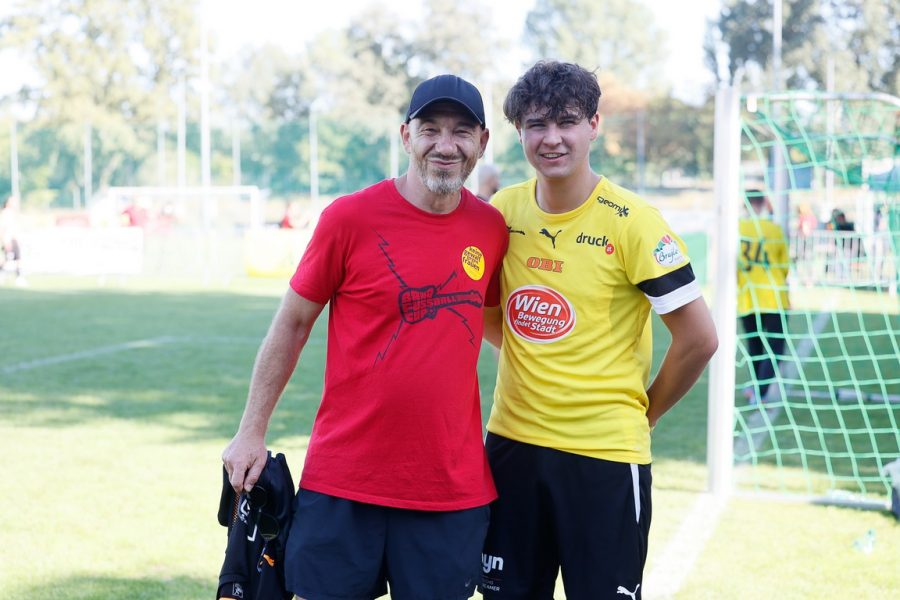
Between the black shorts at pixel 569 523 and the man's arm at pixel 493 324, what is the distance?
0.40 meters

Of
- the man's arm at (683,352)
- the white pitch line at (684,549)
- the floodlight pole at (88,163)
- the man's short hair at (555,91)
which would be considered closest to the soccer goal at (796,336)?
the white pitch line at (684,549)

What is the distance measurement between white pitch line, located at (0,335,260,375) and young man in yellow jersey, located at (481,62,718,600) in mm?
8890

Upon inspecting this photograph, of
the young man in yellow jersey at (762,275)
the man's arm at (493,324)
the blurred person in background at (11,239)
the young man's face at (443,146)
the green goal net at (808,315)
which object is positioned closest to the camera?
the young man's face at (443,146)

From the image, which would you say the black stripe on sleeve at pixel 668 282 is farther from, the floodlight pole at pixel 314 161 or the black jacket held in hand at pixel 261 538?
the floodlight pole at pixel 314 161

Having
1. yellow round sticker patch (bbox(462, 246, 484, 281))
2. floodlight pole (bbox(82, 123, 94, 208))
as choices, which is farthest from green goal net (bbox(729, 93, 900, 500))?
floodlight pole (bbox(82, 123, 94, 208))

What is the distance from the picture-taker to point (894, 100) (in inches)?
231

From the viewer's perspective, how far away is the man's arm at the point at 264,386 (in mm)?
2828

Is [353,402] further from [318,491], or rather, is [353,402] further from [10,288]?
[10,288]

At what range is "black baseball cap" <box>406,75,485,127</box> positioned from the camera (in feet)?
9.12

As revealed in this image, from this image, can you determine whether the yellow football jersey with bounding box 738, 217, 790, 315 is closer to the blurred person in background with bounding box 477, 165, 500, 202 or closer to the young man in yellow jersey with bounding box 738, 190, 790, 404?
the young man in yellow jersey with bounding box 738, 190, 790, 404

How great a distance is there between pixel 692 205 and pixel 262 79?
5152 cm

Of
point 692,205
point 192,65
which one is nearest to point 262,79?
point 192,65

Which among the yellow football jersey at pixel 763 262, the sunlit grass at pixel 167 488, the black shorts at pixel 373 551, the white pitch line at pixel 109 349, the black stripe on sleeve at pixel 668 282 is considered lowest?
the white pitch line at pixel 109 349

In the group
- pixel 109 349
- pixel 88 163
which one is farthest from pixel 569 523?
pixel 88 163
